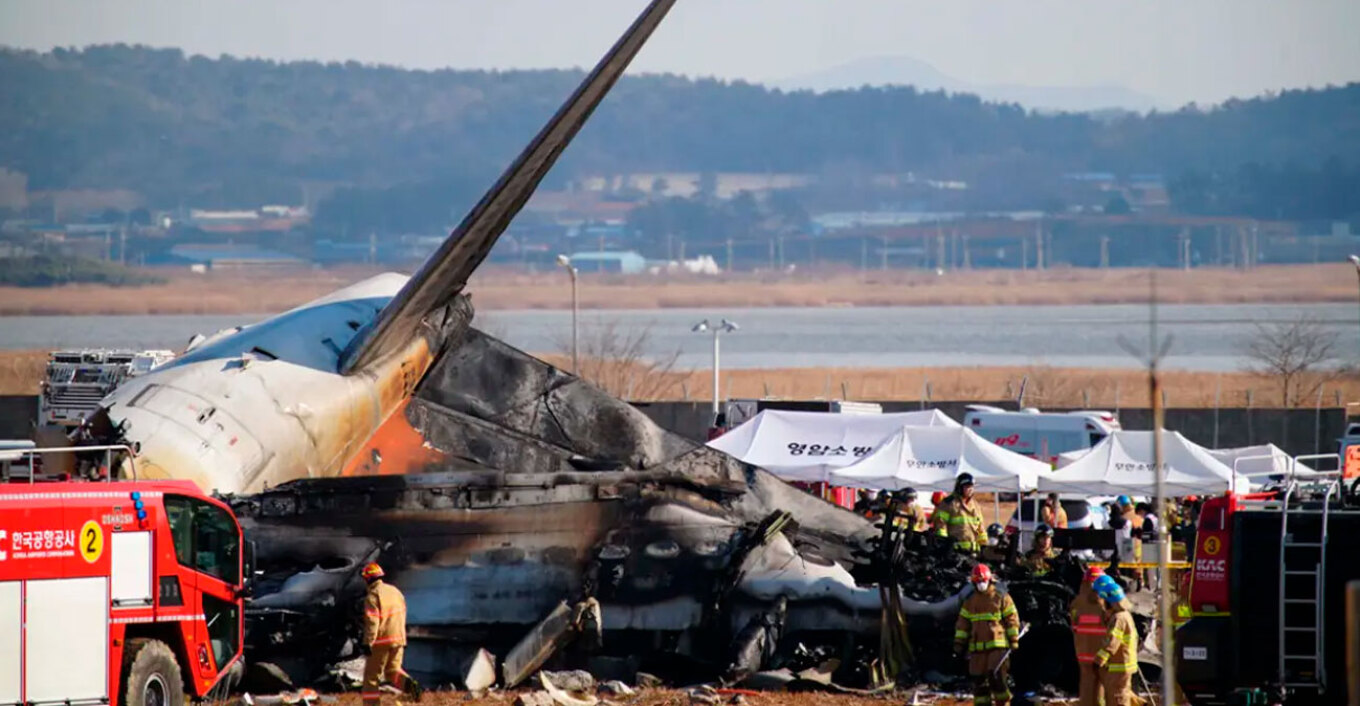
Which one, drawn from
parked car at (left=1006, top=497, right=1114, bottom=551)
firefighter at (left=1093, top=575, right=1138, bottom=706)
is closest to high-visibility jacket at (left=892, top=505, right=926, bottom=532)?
parked car at (left=1006, top=497, right=1114, bottom=551)

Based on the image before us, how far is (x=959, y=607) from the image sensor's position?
22531 millimetres

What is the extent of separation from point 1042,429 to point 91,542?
3816cm

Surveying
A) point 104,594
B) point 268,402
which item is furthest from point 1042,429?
point 104,594

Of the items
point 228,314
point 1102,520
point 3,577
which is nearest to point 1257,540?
point 3,577

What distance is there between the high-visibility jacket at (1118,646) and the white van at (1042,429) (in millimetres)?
31908

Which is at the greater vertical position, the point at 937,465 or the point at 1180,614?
the point at 1180,614

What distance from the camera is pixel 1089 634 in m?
19.4

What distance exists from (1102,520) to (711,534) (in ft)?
58.5

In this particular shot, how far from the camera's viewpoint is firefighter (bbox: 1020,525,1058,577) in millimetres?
23078

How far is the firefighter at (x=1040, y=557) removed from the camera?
23.1 metres

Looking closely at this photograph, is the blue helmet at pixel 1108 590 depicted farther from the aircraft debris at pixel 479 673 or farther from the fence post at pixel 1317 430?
the fence post at pixel 1317 430

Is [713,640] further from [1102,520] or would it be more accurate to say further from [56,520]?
[1102,520]

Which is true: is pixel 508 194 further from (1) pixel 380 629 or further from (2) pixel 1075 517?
(2) pixel 1075 517

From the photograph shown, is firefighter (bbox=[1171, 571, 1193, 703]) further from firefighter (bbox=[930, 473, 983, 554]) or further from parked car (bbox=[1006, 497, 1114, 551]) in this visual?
parked car (bbox=[1006, 497, 1114, 551])
